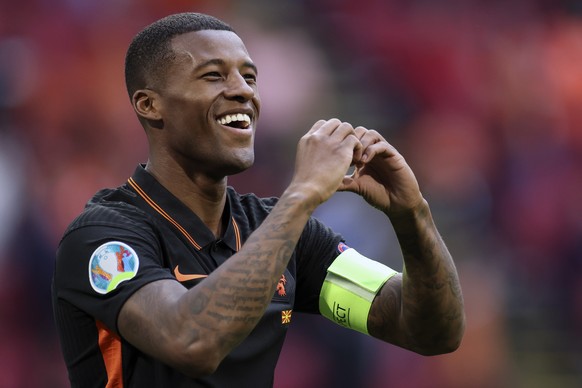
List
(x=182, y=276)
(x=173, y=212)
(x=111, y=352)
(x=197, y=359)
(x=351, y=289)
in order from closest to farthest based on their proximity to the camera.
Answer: (x=197, y=359), (x=111, y=352), (x=182, y=276), (x=173, y=212), (x=351, y=289)

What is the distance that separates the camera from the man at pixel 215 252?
6.73ft

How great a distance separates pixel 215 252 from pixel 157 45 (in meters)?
0.64

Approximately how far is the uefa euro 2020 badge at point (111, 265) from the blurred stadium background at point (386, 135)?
270 cm

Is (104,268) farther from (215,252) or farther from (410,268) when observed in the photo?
(410,268)

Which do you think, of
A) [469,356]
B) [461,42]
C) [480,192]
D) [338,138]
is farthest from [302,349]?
[338,138]

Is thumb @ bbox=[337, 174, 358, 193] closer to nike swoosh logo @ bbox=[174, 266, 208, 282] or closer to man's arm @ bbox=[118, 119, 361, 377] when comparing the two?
man's arm @ bbox=[118, 119, 361, 377]

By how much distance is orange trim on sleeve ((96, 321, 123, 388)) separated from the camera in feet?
7.31

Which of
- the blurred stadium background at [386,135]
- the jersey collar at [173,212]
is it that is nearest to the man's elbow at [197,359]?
the jersey collar at [173,212]

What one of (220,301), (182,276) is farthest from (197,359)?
(182,276)

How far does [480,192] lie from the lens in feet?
16.9

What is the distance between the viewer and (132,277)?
214 centimetres

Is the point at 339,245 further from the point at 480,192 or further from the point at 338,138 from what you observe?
the point at 480,192

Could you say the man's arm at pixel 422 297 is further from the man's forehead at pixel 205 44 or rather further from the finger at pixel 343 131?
the man's forehead at pixel 205 44

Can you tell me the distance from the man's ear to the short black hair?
31mm
